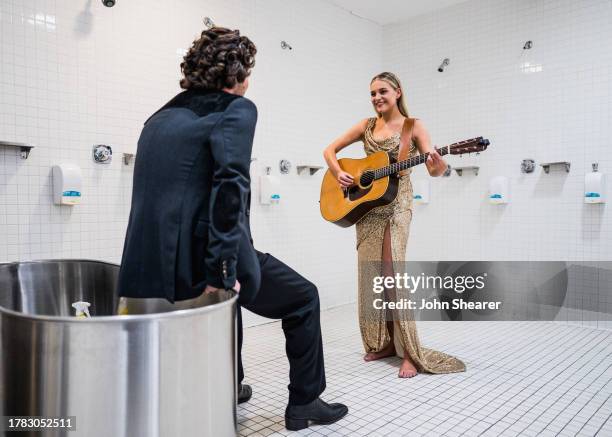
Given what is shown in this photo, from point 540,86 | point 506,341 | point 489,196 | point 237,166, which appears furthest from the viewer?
point 489,196

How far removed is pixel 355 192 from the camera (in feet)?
9.72

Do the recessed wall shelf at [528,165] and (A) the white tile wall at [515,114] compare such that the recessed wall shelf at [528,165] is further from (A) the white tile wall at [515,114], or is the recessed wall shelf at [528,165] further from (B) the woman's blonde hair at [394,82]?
(B) the woman's blonde hair at [394,82]

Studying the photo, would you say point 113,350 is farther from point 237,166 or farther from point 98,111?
point 98,111

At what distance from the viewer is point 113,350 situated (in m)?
1.19

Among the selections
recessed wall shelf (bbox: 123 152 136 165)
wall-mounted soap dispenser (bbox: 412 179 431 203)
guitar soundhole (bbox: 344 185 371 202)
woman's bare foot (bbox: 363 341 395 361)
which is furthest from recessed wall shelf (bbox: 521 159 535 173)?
recessed wall shelf (bbox: 123 152 136 165)

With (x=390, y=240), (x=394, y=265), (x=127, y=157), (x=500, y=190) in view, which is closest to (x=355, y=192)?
(x=390, y=240)

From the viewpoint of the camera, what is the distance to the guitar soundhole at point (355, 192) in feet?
9.47

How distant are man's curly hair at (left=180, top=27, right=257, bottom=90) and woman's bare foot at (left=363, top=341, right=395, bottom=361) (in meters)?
1.99

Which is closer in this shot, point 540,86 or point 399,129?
point 399,129

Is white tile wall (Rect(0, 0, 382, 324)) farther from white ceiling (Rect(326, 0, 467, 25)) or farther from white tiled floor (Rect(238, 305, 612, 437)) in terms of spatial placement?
white tiled floor (Rect(238, 305, 612, 437))

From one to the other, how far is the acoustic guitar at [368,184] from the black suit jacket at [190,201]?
1395 millimetres

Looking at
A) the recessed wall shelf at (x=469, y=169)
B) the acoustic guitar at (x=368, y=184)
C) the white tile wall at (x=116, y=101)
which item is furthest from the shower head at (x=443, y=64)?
the acoustic guitar at (x=368, y=184)

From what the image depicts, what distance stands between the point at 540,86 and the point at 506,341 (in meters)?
2.09

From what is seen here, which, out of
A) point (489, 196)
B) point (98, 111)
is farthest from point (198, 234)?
point (489, 196)
